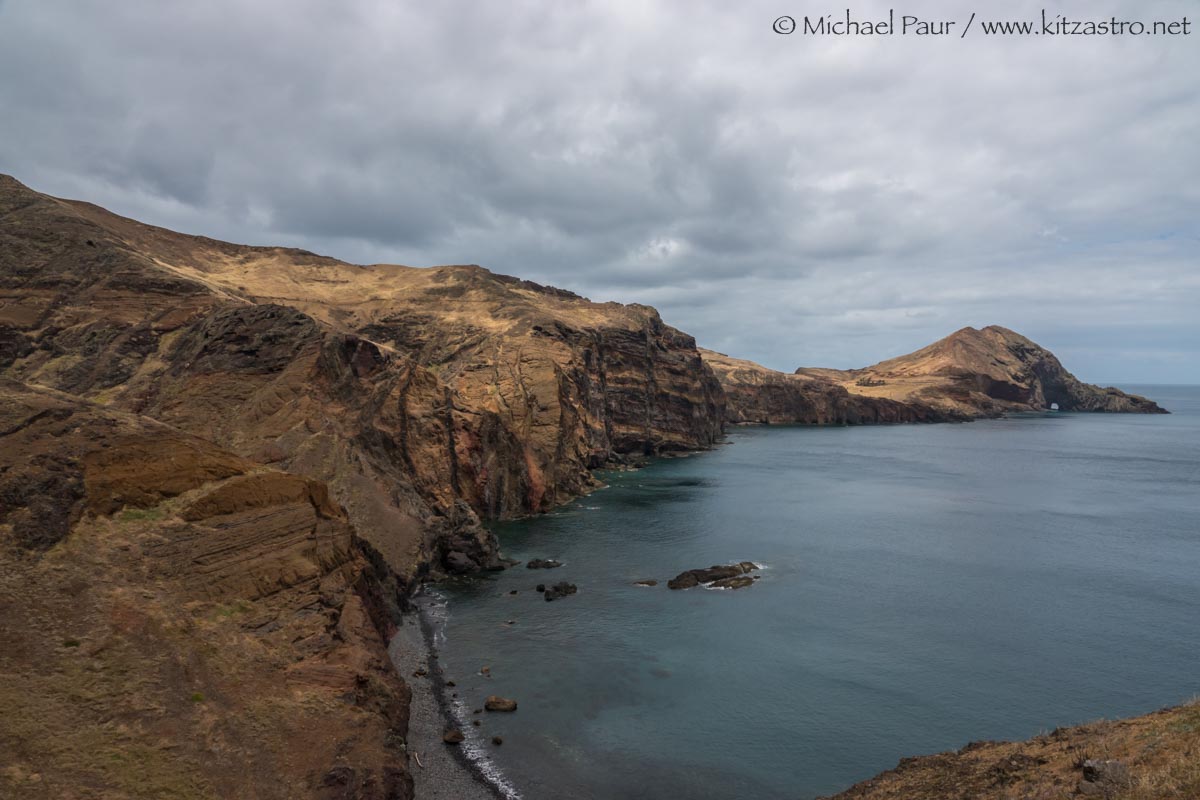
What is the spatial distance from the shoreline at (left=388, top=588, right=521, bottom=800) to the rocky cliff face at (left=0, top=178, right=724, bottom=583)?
40.0ft

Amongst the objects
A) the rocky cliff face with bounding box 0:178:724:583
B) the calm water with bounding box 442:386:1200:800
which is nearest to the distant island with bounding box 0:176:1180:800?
the rocky cliff face with bounding box 0:178:724:583

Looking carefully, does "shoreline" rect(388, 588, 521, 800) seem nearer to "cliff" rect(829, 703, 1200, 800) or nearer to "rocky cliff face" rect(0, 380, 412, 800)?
"rocky cliff face" rect(0, 380, 412, 800)

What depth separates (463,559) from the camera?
58.5 m

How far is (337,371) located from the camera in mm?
62406

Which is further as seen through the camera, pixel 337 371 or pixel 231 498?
pixel 337 371

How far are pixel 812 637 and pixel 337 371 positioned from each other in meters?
45.9

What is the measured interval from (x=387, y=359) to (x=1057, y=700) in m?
67.5

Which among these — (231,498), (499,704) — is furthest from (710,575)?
(231,498)

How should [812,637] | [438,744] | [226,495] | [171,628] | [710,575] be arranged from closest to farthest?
[171,628] → [226,495] → [438,744] → [812,637] → [710,575]

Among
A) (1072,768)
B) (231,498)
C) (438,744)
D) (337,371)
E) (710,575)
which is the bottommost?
(438,744)

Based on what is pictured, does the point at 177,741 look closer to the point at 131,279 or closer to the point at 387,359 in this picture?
the point at 387,359

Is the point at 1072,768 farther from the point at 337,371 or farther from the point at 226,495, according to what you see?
the point at 337,371

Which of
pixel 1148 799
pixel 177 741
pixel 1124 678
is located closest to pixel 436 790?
pixel 177 741

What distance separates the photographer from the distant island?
21438mm
